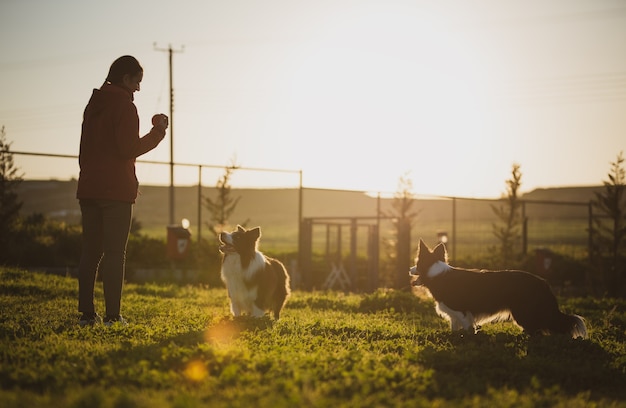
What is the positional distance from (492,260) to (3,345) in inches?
620

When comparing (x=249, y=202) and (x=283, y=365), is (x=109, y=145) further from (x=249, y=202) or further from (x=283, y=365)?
(x=249, y=202)

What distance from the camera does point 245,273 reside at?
805cm

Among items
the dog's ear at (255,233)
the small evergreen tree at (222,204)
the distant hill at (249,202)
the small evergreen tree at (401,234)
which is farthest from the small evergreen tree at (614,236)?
the dog's ear at (255,233)

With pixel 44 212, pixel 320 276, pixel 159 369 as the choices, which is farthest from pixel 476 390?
pixel 44 212

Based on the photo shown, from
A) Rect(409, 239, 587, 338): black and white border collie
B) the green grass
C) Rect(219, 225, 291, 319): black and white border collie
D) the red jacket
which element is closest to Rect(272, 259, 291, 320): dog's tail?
Rect(219, 225, 291, 319): black and white border collie

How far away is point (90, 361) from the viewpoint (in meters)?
4.55

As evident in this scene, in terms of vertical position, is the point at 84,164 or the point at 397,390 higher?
the point at 84,164

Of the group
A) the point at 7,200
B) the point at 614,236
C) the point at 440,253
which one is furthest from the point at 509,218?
the point at 7,200

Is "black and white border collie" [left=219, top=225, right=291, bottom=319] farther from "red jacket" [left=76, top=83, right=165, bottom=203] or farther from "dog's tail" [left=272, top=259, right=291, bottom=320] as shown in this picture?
A: "red jacket" [left=76, top=83, right=165, bottom=203]

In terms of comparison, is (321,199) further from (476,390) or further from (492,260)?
(476,390)

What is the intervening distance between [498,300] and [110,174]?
4601 mm

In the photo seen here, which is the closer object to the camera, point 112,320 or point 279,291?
point 112,320

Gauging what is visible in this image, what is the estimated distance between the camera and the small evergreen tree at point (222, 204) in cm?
1551

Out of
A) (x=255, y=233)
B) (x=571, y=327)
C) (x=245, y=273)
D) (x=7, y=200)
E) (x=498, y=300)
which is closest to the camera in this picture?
(x=571, y=327)
